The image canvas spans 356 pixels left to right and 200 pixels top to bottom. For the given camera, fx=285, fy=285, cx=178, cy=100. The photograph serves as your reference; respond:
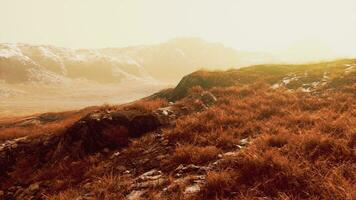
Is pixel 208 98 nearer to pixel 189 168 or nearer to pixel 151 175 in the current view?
pixel 189 168

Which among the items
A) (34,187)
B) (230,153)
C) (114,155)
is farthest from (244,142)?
(34,187)

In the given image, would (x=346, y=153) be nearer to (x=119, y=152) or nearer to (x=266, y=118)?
(x=266, y=118)

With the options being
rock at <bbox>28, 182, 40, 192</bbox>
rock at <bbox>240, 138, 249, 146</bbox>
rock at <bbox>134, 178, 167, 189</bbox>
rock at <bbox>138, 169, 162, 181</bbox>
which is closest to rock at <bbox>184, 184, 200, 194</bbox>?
rock at <bbox>134, 178, 167, 189</bbox>

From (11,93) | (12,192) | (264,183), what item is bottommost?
(11,93)

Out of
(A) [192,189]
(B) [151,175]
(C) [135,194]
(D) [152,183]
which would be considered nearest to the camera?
(A) [192,189]

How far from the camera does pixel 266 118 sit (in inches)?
408

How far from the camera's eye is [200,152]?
24.6ft

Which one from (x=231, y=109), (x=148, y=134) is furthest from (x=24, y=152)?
(x=231, y=109)

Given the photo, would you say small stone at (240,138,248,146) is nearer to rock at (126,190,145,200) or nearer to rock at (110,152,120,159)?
rock at (126,190,145,200)

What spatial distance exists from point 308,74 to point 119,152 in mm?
15027

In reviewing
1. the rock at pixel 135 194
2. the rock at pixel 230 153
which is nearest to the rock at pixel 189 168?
the rock at pixel 230 153

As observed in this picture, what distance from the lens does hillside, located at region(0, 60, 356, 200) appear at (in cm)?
562

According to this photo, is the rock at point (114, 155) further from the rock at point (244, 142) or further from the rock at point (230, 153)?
the rock at point (244, 142)

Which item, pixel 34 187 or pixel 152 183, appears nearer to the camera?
pixel 152 183
